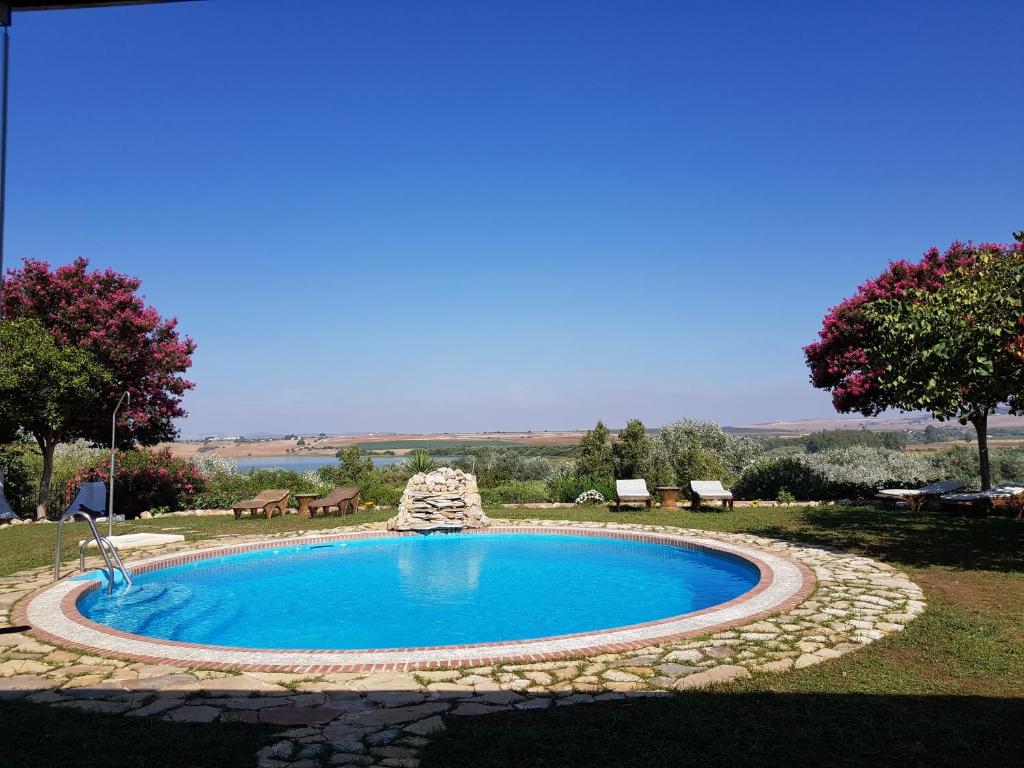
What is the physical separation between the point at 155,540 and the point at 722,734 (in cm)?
1195

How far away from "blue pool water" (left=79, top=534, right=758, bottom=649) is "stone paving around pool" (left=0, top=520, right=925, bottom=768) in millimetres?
2483

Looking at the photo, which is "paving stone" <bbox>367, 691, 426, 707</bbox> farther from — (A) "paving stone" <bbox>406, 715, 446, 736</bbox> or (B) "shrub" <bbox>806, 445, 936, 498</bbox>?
(B) "shrub" <bbox>806, 445, 936, 498</bbox>

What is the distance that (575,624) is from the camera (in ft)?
29.9

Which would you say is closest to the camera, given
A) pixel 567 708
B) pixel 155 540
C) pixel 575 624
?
pixel 567 708

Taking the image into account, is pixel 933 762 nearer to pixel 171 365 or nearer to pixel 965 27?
pixel 965 27

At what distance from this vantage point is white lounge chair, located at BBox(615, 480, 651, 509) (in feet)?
57.4

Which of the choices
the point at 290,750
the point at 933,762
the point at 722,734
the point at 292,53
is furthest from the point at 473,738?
the point at 292,53

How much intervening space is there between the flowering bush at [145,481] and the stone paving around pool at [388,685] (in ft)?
43.3

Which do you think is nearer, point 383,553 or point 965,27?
point 965,27

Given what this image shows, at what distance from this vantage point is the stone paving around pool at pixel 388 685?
445 cm

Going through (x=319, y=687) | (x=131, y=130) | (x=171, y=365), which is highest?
(x=131, y=130)

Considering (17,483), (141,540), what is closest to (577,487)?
(141,540)

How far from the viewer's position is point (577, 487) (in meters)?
20.7

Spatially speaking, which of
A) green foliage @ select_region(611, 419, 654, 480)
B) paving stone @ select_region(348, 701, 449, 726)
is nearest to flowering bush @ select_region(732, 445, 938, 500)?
green foliage @ select_region(611, 419, 654, 480)
